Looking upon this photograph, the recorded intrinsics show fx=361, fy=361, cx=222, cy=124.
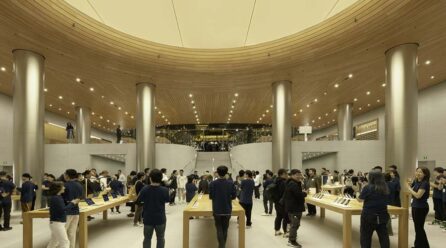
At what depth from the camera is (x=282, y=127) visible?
56.1 ft

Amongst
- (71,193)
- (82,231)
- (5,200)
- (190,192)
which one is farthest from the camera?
(190,192)

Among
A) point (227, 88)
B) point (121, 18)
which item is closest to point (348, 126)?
point (227, 88)

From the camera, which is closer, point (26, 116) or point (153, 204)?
point (153, 204)

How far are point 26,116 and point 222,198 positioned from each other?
9616 millimetres

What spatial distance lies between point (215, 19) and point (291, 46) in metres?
2.94

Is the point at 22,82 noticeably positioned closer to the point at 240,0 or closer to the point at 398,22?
the point at 240,0

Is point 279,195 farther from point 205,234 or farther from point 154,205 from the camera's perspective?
point 154,205

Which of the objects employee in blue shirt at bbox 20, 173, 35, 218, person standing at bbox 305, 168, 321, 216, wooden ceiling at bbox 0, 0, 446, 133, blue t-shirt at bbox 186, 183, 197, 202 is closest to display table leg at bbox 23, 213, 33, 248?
employee in blue shirt at bbox 20, 173, 35, 218

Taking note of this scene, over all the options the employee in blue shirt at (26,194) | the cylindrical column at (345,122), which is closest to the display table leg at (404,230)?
the employee in blue shirt at (26,194)

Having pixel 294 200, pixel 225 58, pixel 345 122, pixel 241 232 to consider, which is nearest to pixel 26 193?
pixel 241 232

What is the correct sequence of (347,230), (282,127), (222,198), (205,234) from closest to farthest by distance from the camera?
(222,198)
(347,230)
(205,234)
(282,127)

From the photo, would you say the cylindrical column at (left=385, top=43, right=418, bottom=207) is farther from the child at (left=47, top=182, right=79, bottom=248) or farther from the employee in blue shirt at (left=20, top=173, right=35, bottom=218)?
the employee in blue shirt at (left=20, top=173, right=35, bottom=218)

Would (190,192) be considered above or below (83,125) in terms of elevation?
below

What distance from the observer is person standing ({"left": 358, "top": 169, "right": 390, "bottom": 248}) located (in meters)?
5.18
